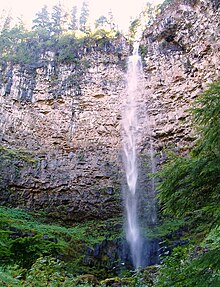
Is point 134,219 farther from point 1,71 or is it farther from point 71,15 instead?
point 71,15

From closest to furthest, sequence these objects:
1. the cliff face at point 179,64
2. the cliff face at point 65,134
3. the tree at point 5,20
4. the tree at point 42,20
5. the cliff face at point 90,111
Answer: the cliff face at point 65,134
the cliff face at point 90,111
the cliff face at point 179,64
the tree at point 5,20
the tree at point 42,20

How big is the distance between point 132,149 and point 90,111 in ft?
10.2

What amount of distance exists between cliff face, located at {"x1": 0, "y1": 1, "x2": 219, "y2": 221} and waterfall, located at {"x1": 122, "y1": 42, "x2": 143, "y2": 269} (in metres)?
0.40

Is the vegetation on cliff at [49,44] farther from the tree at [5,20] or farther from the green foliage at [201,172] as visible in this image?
the green foliage at [201,172]

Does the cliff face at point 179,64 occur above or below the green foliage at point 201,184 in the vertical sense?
above

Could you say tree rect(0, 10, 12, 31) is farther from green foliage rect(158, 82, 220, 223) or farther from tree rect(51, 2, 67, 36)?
green foliage rect(158, 82, 220, 223)

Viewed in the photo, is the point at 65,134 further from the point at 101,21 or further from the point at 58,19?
the point at 101,21

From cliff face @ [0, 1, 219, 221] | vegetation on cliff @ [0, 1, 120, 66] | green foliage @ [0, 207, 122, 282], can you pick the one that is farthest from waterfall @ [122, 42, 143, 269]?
vegetation on cliff @ [0, 1, 120, 66]

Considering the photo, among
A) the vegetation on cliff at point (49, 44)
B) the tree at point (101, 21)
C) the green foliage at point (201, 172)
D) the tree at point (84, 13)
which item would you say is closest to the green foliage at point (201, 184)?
the green foliage at point (201, 172)

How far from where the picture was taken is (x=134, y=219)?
12719 mm

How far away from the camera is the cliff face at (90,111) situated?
13430mm

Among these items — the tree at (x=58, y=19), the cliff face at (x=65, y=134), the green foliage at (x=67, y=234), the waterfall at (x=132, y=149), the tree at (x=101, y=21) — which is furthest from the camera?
the tree at (x=101, y=21)

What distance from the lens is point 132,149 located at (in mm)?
14969

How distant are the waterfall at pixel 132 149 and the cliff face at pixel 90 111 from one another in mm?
399
